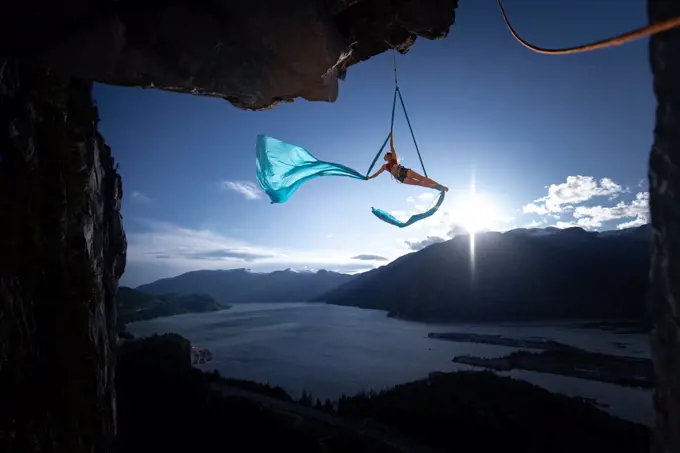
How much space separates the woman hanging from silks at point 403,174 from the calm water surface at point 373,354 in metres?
22.1

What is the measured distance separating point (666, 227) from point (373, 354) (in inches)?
1624

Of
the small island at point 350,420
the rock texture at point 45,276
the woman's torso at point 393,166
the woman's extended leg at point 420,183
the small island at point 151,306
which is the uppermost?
the woman's torso at point 393,166

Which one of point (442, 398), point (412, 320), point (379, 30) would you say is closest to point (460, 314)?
point (412, 320)

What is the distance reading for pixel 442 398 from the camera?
17.8m

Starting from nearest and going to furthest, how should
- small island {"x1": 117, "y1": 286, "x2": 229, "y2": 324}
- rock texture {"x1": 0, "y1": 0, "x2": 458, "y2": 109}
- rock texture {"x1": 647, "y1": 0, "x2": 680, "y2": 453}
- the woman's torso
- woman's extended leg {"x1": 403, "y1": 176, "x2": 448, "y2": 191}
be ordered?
rock texture {"x1": 647, "y1": 0, "x2": 680, "y2": 453}
rock texture {"x1": 0, "y1": 0, "x2": 458, "y2": 109}
the woman's torso
woman's extended leg {"x1": 403, "y1": 176, "x2": 448, "y2": 191}
small island {"x1": 117, "y1": 286, "x2": 229, "y2": 324}

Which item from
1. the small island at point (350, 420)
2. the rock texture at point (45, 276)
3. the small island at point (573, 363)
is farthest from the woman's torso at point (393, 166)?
the small island at point (573, 363)

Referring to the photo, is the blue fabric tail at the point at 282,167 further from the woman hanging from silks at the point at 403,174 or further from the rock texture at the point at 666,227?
the rock texture at the point at 666,227

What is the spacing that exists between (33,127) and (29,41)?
7.66ft

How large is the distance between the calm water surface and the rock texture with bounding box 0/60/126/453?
2243cm

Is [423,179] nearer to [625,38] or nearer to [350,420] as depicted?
[625,38]

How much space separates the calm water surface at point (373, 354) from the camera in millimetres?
24906

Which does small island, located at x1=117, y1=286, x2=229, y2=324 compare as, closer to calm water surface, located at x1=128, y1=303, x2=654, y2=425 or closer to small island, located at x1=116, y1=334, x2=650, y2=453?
calm water surface, located at x1=128, y1=303, x2=654, y2=425

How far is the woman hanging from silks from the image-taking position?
20.5 ft

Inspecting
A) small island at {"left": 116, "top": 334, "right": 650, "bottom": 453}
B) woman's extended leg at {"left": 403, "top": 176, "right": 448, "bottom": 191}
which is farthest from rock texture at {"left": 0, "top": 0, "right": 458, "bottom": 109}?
small island at {"left": 116, "top": 334, "right": 650, "bottom": 453}
